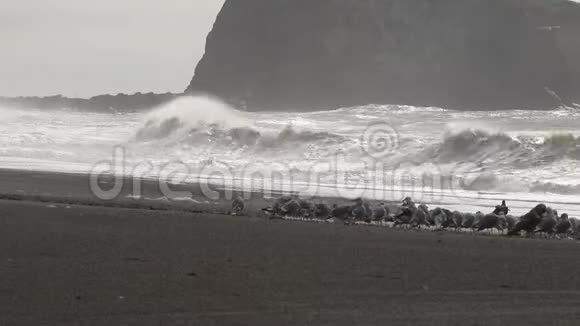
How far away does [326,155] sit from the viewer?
34031 millimetres

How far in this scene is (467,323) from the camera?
6.66m

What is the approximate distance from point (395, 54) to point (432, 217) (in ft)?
250

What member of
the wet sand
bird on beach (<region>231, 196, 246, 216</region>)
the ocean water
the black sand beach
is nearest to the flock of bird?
bird on beach (<region>231, 196, 246, 216</region>)

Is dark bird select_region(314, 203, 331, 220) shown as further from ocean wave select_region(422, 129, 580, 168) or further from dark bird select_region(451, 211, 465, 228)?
ocean wave select_region(422, 129, 580, 168)

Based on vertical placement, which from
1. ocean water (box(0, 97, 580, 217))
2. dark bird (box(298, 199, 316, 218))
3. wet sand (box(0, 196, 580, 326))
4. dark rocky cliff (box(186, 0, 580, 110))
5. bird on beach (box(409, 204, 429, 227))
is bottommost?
wet sand (box(0, 196, 580, 326))

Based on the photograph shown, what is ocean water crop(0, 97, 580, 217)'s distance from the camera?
23562 mm

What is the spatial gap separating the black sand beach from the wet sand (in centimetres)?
1

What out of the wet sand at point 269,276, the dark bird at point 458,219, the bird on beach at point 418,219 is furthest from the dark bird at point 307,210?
the wet sand at point 269,276

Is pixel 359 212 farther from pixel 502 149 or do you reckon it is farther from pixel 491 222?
pixel 502 149

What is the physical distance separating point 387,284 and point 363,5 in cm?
8721

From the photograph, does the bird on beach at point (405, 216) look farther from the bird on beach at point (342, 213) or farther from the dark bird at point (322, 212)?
the dark bird at point (322, 212)

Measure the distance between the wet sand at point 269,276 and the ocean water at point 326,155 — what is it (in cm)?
742

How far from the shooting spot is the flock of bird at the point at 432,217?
13.3m

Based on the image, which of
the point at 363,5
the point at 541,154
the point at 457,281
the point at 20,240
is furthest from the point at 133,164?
the point at 363,5
